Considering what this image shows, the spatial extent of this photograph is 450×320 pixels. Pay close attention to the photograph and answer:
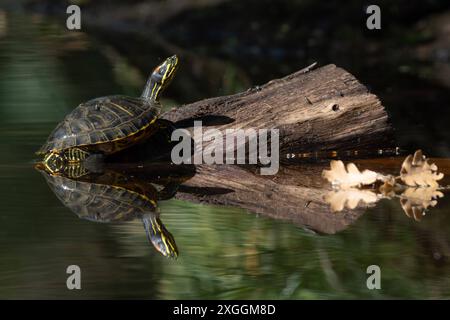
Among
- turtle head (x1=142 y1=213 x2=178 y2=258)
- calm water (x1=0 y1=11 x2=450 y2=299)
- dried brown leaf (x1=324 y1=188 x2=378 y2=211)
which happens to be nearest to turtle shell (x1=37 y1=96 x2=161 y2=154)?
calm water (x1=0 y1=11 x2=450 y2=299)

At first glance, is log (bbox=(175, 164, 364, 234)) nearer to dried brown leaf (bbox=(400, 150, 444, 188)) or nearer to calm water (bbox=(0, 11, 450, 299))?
calm water (bbox=(0, 11, 450, 299))

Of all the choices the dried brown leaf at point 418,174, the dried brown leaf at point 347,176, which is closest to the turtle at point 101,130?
the dried brown leaf at point 347,176

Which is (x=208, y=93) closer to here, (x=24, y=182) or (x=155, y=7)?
(x=24, y=182)

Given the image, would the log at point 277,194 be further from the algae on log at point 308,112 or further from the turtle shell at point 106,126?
the turtle shell at point 106,126

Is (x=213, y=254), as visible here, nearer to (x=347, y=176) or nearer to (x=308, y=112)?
(x=347, y=176)

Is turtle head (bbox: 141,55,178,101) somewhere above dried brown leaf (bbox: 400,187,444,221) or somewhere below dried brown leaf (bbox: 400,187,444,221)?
above
